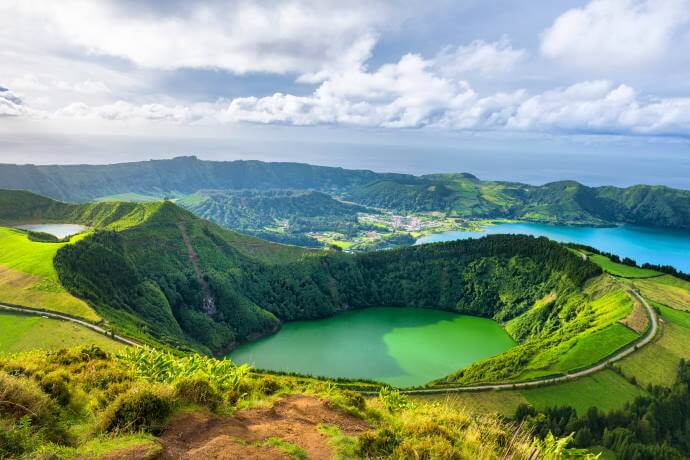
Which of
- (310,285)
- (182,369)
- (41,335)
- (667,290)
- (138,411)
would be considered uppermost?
(138,411)

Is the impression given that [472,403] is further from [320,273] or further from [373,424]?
[320,273]

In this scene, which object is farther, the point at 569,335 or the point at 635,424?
the point at 569,335

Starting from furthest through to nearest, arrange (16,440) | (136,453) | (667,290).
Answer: (667,290) < (136,453) < (16,440)

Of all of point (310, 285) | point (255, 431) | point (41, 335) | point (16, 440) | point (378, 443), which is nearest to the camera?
point (16, 440)

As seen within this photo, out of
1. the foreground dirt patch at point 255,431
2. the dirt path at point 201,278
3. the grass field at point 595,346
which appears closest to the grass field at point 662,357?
the grass field at point 595,346

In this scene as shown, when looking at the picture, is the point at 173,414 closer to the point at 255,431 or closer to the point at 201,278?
the point at 255,431

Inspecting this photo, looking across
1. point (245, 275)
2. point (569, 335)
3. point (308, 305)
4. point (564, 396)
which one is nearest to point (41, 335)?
point (245, 275)

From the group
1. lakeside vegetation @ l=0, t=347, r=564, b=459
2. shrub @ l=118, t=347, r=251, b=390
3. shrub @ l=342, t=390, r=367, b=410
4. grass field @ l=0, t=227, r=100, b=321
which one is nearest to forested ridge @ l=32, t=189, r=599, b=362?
grass field @ l=0, t=227, r=100, b=321

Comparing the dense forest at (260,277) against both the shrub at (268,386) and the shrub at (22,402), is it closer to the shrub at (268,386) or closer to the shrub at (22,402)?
the shrub at (268,386)
